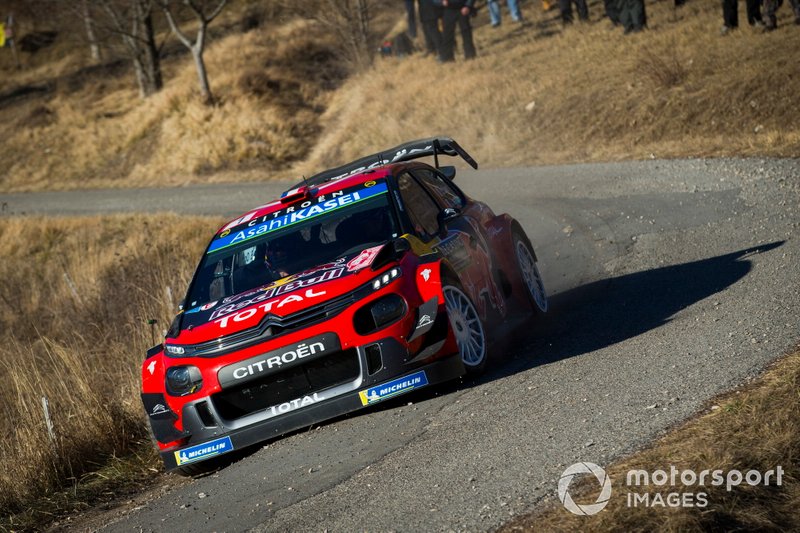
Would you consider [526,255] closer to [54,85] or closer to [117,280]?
[117,280]

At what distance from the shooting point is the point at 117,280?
55.7ft

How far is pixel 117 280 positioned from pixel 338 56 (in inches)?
683

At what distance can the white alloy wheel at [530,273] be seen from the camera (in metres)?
9.08

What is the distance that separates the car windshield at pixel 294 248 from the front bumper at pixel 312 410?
3.78 feet

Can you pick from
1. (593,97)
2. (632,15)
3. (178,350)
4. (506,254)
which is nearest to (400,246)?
(178,350)

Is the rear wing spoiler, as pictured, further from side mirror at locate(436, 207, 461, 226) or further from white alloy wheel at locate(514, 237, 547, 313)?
side mirror at locate(436, 207, 461, 226)

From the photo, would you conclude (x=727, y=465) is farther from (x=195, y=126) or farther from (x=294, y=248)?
(x=195, y=126)

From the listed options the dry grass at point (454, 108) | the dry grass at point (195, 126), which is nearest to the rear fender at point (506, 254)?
the dry grass at point (454, 108)

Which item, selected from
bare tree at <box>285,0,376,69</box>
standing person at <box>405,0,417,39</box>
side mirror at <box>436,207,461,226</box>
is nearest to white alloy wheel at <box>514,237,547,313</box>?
side mirror at <box>436,207,461,226</box>

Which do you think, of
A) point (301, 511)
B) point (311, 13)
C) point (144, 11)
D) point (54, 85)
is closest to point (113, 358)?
point (301, 511)

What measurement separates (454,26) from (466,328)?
19.7 meters

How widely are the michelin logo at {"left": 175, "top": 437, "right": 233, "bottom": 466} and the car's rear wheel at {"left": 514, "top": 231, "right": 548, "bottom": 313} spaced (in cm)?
325

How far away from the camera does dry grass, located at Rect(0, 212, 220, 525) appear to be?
7.84m

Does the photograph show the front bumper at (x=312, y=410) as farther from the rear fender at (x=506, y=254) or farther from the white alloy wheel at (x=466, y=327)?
the rear fender at (x=506, y=254)
